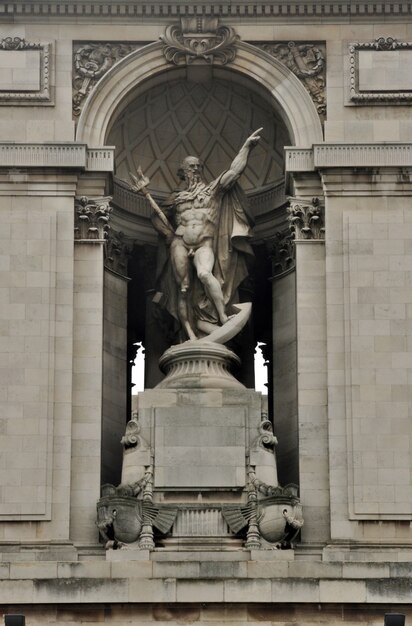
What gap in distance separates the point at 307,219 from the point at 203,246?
187 cm

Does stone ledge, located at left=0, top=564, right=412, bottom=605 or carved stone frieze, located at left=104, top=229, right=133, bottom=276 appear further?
carved stone frieze, located at left=104, top=229, right=133, bottom=276

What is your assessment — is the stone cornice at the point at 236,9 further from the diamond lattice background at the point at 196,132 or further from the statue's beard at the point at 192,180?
the statue's beard at the point at 192,180

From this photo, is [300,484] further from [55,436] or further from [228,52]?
[228,52]

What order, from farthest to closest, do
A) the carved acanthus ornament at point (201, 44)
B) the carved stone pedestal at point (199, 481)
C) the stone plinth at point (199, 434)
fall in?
the carved acanthus ornament at point (201, 44) → the stone plinth at point (199, 434) → the carved stone pedestal at point (199, 481)

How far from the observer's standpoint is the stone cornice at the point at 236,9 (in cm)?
5028

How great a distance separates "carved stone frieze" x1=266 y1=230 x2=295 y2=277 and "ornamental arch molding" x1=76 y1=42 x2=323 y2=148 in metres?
1.85

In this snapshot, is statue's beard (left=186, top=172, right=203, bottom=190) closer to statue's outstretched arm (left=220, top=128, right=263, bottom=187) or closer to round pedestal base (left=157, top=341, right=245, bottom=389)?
statue's outstretched arm (left=220, top=128, right=263, bottom=187)

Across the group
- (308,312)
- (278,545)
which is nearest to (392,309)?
(308,312)

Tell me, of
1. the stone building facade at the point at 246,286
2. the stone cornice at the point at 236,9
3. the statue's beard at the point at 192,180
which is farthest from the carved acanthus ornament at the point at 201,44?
the statue's beard at the point at 192,180

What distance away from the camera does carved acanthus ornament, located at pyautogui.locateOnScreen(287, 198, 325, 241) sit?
49.3 meters

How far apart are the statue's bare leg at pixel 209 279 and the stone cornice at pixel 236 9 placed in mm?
4223

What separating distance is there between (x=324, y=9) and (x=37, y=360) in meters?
7.99

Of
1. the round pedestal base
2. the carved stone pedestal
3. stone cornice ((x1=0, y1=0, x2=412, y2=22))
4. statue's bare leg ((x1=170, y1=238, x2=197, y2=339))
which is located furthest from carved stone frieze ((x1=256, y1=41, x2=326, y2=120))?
the carved stone pedestal

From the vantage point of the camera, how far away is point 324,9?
165ft
